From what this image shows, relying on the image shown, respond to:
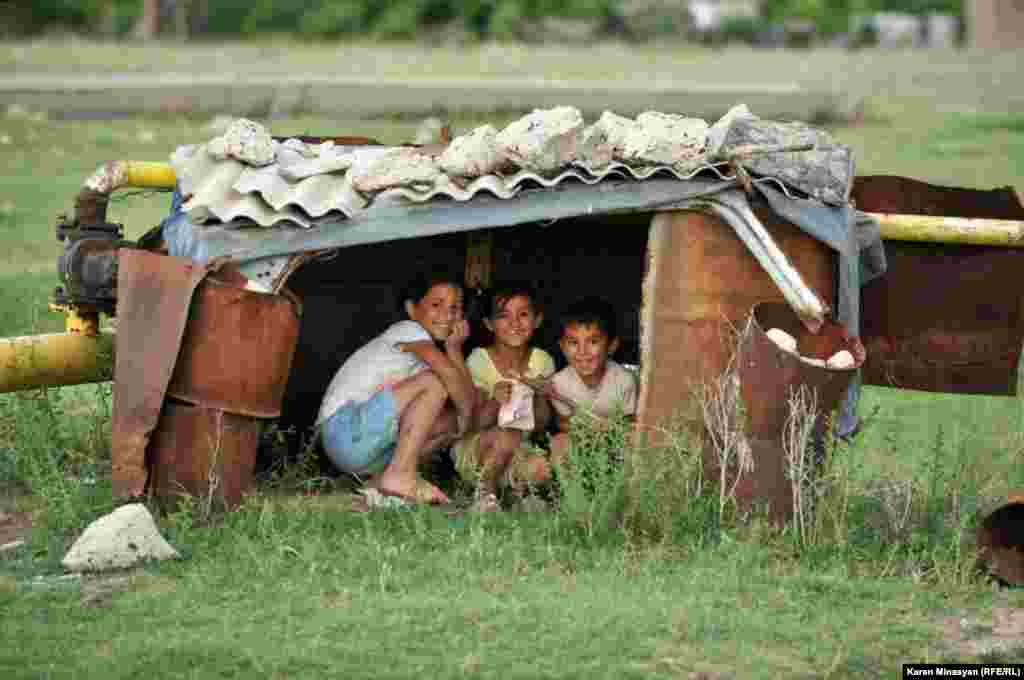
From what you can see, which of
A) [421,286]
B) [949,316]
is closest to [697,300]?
[949,316]

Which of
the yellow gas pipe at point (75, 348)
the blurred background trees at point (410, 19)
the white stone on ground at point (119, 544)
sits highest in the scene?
the blurred background trees at point (410, 19)

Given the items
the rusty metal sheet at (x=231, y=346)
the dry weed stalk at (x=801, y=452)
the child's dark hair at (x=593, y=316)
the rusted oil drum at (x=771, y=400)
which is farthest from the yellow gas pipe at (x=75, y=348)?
the dry weed stalk at (x=801, y=452)

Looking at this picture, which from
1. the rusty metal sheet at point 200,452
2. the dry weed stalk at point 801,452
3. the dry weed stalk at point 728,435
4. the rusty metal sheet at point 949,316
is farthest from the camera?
the rusty metal sheet at point 949,316

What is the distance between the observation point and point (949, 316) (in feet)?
25.9

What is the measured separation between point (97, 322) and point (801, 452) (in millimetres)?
2820

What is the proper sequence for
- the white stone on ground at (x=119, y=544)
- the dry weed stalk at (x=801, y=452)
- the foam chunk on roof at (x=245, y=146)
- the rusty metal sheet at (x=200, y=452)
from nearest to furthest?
the white stone on ground at (x=119, y=544)
the dry weed stalk at (x=801, y=452)
the rusty metal sheet at (x=200, y=452)
the foam chunk on roof at (x=245, y=146)

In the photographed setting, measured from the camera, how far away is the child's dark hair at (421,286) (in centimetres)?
800

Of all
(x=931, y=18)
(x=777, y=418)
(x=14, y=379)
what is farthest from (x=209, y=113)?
(x=931, y=18)

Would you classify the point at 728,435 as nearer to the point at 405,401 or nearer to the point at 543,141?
the point at 543,141

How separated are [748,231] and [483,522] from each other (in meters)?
1.45

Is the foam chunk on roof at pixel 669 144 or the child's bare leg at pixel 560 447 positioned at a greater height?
the foam chunk on roof at pixel 669 144

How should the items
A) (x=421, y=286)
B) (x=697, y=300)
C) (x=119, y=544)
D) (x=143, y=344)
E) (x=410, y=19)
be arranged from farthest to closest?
(x=410, y=19) < (x=421, y=286) < (x=697, y=300) < (x=143, y=344) < (x=119, y=544)

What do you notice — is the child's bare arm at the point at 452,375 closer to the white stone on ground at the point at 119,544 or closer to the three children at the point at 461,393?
the three children at the point at 461,393

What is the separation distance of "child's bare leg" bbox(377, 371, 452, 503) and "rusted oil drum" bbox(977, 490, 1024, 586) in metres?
2.07
